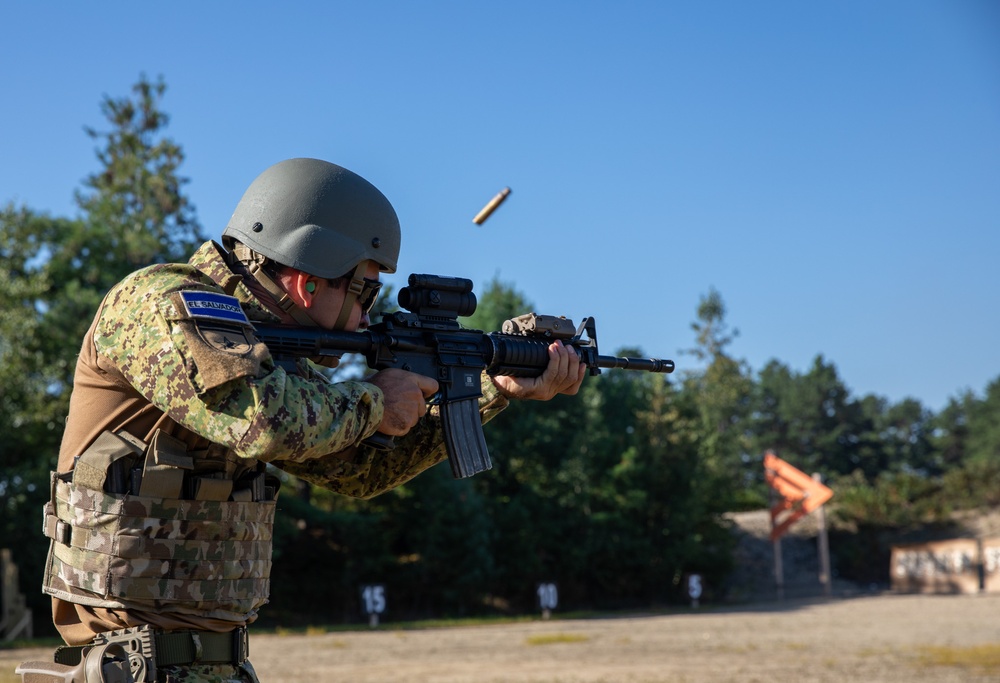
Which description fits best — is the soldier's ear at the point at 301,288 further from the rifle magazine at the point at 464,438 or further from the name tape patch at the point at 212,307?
the rifle magazine at the point at 464,438

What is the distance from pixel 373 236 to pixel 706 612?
31.7 metres

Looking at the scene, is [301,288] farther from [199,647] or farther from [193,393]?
[199,647]

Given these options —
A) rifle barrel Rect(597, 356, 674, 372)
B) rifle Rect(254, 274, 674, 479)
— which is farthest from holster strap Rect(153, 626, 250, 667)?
rifle barrel Rect(597, 356, 674, 372)

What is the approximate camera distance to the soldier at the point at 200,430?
9.71 ft

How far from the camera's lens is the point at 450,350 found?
4184mm

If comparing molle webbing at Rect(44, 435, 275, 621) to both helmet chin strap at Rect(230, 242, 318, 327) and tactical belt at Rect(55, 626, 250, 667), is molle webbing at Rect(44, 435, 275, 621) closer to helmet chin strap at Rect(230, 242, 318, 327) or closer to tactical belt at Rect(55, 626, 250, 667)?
A: tactical belt at Rect(55, 626, 250, 667)

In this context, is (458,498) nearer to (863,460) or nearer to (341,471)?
(341,471)

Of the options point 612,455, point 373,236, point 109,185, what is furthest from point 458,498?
point 373,236

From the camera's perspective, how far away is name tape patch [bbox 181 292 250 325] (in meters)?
2.97

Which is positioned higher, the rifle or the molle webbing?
the rifle

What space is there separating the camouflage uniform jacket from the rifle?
1.05 feet

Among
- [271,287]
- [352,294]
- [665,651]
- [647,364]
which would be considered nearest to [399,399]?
[352,294]

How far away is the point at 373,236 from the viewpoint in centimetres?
375

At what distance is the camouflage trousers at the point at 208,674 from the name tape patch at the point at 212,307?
1099 mm
